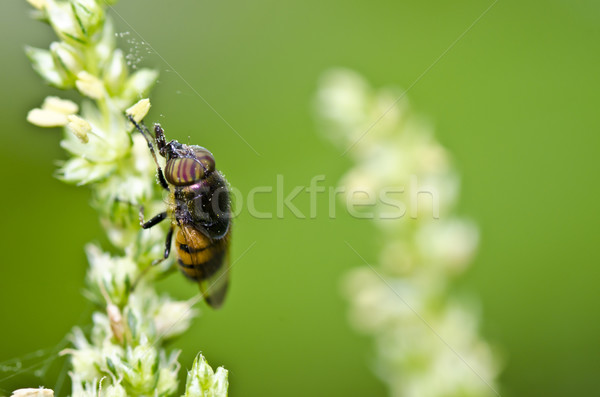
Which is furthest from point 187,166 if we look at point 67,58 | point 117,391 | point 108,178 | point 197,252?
point 117,391

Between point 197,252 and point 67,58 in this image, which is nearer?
point 67,58

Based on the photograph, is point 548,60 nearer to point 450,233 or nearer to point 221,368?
point 450,233

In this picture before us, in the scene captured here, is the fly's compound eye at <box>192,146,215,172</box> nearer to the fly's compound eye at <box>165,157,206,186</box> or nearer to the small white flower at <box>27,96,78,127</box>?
the fly's compound eye at <box>165,157,206,186</box>

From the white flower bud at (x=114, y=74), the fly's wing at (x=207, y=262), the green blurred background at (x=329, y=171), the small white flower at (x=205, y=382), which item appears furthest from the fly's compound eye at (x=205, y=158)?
the green blurred background at (x=329, y=171)

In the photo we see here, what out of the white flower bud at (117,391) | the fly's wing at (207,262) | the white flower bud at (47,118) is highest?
the white flower bud at (47,118)

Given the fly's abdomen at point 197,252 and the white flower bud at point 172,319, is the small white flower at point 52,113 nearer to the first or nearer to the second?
the white flower bud at point 172,319

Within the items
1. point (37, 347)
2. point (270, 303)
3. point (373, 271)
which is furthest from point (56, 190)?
point (373, 271)

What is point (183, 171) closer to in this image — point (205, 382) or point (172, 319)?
point (172, 319)
